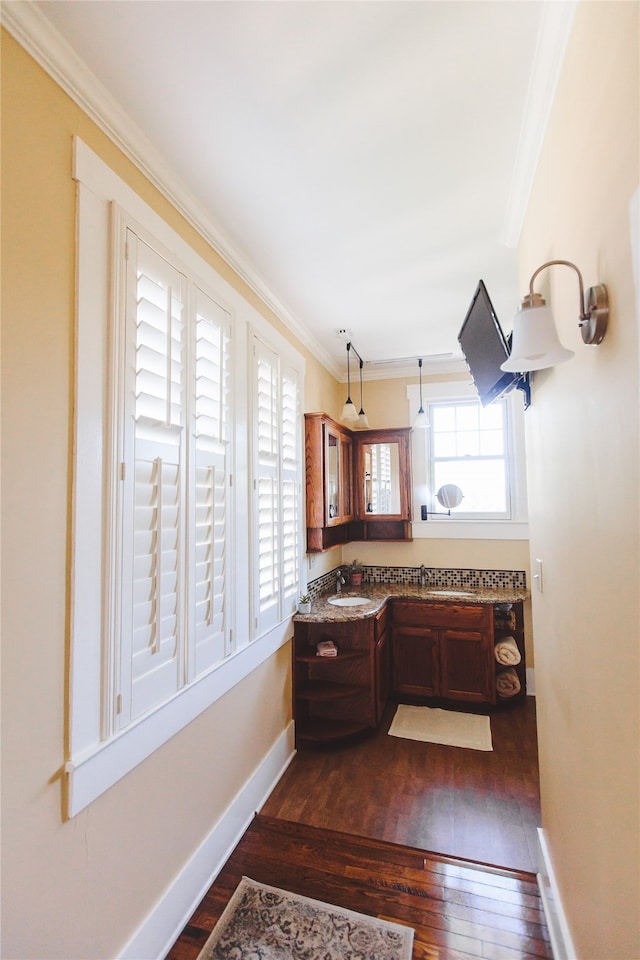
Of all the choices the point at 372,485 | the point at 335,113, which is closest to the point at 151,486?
the point at 335,113

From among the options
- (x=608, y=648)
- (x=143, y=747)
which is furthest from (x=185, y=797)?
(x=608, y=648)

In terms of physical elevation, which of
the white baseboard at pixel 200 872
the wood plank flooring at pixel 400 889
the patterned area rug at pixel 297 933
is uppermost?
the white baseboard at pixel 200 872

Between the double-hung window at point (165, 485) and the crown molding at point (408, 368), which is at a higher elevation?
the crown molding at point (408, 368)

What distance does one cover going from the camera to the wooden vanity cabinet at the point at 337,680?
2822 mm

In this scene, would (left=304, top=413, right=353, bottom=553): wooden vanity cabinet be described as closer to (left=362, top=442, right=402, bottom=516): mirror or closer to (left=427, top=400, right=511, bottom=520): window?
(left=362, top=442, right=402, bottom=516): mirror

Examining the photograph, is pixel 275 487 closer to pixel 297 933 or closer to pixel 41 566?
pixel 41 566

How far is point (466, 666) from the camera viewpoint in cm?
330

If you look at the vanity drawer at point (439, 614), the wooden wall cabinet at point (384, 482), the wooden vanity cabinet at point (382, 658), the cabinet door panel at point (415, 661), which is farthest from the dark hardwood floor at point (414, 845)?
the wooden wall cabinet at point (384, 482)

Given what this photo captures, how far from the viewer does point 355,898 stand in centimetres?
169

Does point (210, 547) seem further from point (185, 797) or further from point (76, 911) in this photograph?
point (76, 911)

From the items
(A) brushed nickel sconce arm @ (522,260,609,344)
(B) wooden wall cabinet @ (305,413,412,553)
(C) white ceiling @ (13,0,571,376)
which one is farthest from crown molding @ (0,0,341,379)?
(B) wooden wall cabinet @ (305,413,412,553)

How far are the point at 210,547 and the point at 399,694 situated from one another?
2408mm

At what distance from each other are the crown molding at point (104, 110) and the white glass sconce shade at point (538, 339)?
1395 millimetres

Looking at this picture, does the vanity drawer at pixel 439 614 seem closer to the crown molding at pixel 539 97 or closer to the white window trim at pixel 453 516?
the white window trim at pixel 453 516
